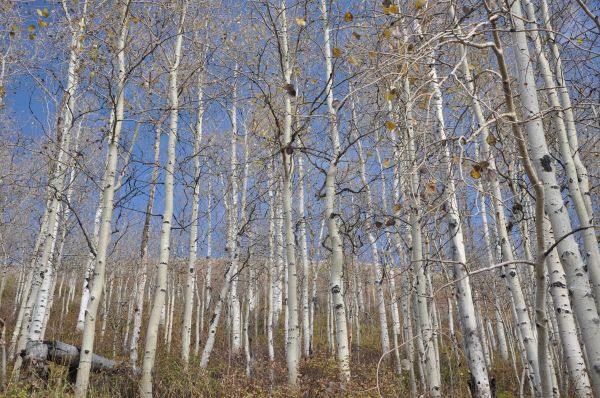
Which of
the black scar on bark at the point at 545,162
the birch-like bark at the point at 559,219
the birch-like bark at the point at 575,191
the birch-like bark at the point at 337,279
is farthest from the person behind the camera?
the birch-like bark at the point at 337,279

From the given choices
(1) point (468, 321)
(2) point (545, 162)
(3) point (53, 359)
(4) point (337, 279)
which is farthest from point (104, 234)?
(2) point (545, 162)

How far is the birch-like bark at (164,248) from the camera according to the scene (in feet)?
18.2

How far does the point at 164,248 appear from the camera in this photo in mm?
6156

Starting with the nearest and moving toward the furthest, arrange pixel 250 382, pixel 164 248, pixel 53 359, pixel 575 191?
pixel 575 191 < pixel 164 248 < pixel 250 382 < pixel 53 359

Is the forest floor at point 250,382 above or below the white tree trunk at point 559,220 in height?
below

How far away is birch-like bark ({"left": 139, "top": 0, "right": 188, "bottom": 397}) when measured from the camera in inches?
218

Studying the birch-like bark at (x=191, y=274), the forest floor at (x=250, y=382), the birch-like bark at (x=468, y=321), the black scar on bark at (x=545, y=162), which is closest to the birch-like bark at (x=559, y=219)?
the black scar on bark at (x=545, y=162)

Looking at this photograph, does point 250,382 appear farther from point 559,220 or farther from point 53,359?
point 559,220

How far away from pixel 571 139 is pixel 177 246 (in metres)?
20.6

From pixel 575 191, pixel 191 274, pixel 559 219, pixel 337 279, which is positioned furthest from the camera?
pixel 191 274

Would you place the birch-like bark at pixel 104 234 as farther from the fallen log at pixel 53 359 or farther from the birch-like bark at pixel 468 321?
the birch-like bark at pixel 468 321

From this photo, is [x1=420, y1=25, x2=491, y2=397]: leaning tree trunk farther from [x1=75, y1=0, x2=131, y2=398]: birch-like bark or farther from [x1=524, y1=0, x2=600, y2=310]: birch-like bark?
[x1=75, y1=0, x2=131, y2=398]: birch-like bark

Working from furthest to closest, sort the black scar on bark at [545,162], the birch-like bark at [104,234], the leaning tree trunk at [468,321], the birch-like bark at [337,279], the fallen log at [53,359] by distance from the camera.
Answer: the fallen log at [53,359] → the birch-like bark at [337,279] → the leaning tree trunk at [468,321] → the birch-like bark at [104,234] → the black scar on bark at [545,162]

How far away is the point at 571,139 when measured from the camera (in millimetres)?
→ 5055
